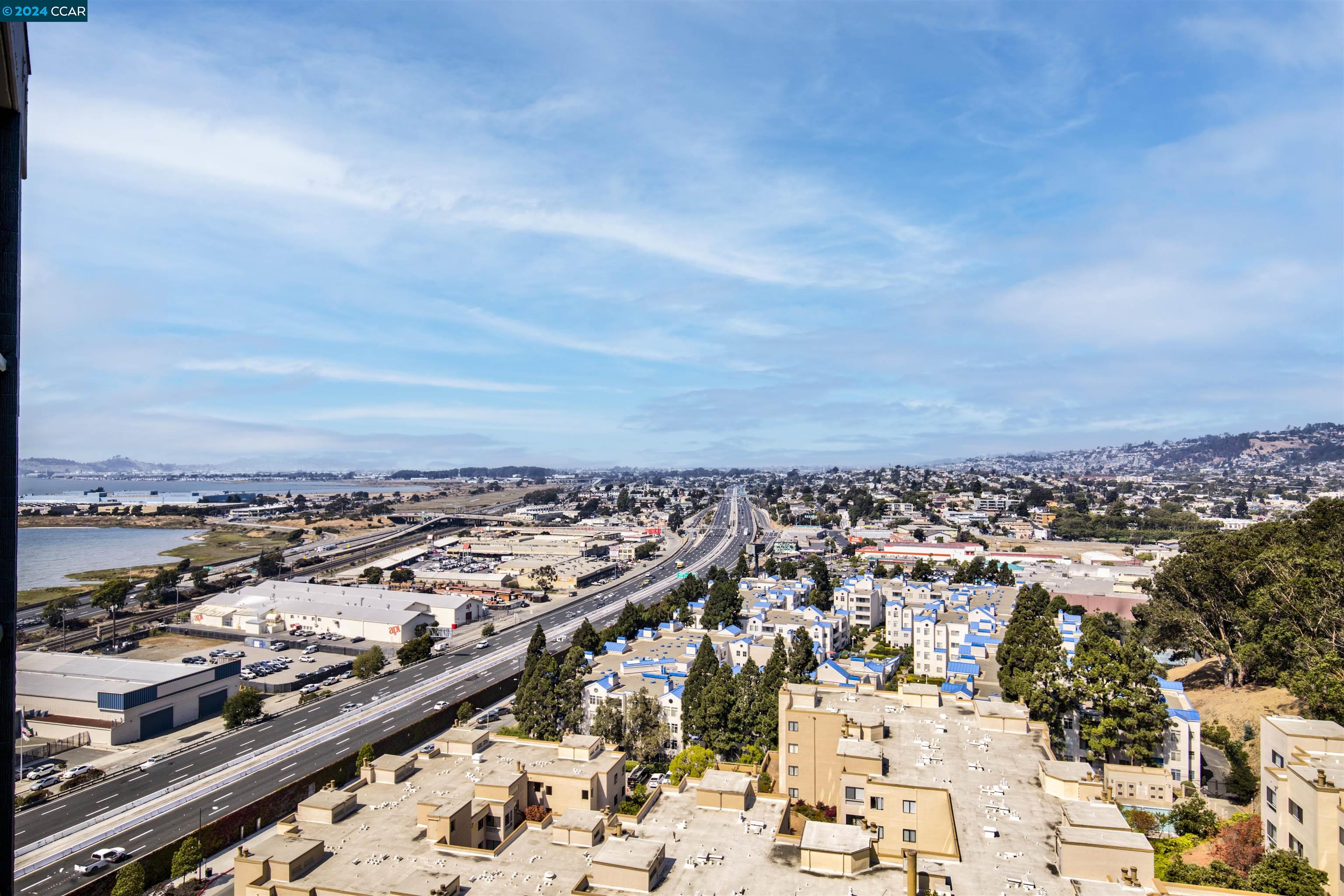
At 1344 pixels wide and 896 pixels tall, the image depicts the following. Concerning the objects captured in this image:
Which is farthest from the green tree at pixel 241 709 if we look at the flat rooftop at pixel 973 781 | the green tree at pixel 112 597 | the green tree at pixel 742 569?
the green tree at pixel 742 569

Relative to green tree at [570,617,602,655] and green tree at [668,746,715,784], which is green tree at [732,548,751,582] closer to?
green tree at [570,617,602,655]

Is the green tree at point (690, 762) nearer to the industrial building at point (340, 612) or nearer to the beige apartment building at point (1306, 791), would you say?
the beige apartment building at point (1306, 791)

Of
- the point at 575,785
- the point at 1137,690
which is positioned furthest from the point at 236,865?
the point at 1137,690

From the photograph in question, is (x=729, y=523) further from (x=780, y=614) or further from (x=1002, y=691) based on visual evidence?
(x=1002, y=691)

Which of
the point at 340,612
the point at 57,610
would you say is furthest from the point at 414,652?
the point at 57,610

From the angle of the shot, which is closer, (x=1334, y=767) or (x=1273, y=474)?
(x=1334, y=767)

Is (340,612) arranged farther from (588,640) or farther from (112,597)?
(588,640)
